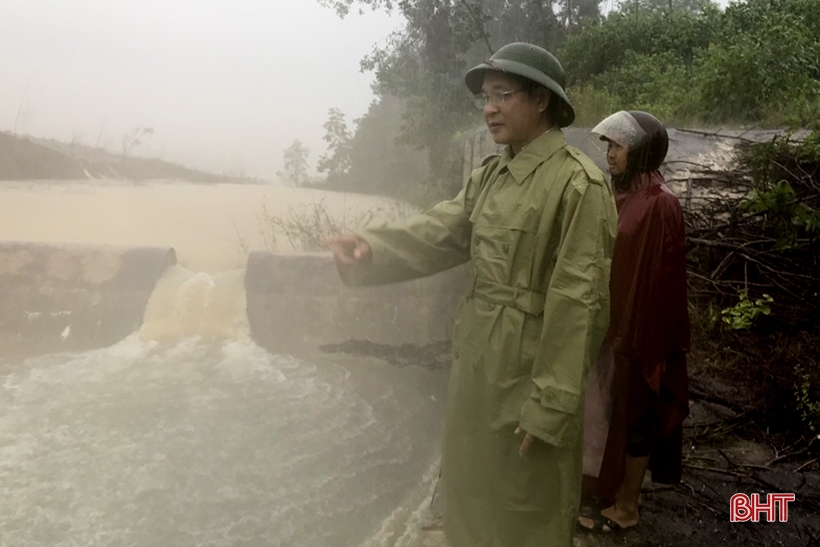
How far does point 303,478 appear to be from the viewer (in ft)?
11.6

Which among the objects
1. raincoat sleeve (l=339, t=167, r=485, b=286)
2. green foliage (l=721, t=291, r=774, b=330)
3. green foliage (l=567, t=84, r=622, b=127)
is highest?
green foliage (l=567, t=84, r=622, b=127)

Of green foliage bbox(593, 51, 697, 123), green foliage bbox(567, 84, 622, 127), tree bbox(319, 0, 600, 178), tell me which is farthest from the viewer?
tree bbox(319, 0, 600, 178)

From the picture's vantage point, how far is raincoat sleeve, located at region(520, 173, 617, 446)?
1277 millimetres

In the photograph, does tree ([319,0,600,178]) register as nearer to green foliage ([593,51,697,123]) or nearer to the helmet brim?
green foliage ([593,51,697,123])

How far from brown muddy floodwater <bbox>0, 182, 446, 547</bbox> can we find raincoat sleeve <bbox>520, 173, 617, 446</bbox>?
116cm

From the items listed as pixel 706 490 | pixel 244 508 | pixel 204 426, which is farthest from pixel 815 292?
pixel 204 426

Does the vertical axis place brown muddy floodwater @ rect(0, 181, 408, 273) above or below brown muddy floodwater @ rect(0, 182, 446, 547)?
above

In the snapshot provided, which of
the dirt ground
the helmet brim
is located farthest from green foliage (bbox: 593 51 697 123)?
the helmet brim

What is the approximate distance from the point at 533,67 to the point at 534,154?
0.69ft

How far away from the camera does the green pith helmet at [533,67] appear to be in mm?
1374

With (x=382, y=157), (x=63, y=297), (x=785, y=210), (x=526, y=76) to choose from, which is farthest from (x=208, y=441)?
(x=382, y=157)

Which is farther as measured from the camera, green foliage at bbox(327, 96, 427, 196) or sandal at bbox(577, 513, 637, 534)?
green foliage at bbox(327, 96, 427, 196)

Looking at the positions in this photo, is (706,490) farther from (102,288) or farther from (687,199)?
(102,288)

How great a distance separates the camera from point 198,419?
4137mm
